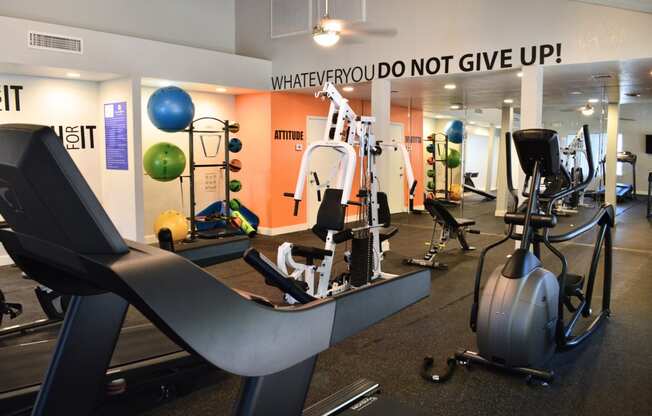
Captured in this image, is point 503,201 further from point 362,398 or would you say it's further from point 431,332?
point 362,398

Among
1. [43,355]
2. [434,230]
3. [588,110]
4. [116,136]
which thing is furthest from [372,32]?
[43,355]

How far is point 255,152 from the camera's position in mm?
8352

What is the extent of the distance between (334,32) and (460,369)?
4319mm

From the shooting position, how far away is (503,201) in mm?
9625

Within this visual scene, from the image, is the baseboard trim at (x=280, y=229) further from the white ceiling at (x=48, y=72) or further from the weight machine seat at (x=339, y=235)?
the weight machine seat at (x=339, y=235)

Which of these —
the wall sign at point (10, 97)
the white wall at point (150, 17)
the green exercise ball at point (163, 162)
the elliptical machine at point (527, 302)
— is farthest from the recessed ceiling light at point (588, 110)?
the wall sign at point (10, 97)

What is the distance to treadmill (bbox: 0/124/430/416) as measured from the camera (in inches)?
36.2

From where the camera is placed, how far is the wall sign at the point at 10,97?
19.7 ft

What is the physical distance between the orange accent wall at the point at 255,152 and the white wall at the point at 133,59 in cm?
45

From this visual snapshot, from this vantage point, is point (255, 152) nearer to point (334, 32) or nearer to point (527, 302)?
point (334, 32)

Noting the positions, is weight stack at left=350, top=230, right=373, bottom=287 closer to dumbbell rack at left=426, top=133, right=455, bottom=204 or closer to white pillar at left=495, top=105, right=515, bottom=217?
dumbbell rack at left=426, top=133, right=455, bottom=204

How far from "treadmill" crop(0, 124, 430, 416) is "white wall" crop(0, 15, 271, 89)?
5.07 metres

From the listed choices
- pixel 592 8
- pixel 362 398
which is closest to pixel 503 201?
pixel 592 8

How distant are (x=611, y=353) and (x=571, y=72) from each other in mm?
3756
